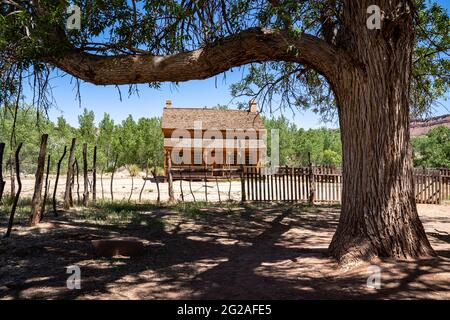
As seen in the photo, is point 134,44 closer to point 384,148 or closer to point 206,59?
point 206,59

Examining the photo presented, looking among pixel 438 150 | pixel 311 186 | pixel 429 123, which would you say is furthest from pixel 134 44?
pixel 438 150

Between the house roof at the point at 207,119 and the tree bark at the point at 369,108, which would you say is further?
the house roof at the point at 207,119

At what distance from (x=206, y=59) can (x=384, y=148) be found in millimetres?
2796

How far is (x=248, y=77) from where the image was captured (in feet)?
33.3

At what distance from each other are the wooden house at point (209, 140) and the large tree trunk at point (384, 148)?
24.6 meters

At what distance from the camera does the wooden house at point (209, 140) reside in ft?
98.5

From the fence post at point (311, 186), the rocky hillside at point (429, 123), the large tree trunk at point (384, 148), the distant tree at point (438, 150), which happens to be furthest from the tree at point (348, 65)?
the distant tree at point (438, 150)

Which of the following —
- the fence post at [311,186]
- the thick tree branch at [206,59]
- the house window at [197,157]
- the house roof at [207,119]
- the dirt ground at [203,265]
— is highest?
the house roof at [207,119]

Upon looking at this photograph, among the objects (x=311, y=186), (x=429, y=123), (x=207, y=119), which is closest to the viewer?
(x=311, y=186)

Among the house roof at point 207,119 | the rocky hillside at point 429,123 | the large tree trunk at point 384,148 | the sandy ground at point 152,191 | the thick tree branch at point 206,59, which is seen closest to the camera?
the large tree trunk at point 384,148

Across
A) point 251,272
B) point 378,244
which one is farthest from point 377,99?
point 251,272

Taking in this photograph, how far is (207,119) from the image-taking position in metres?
31.5

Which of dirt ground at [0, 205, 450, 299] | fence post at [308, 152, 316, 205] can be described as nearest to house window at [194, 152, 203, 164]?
fence post at [308, 152, 316, 205]

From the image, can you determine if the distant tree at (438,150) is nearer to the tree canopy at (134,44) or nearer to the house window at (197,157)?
the house window at (197,157)
